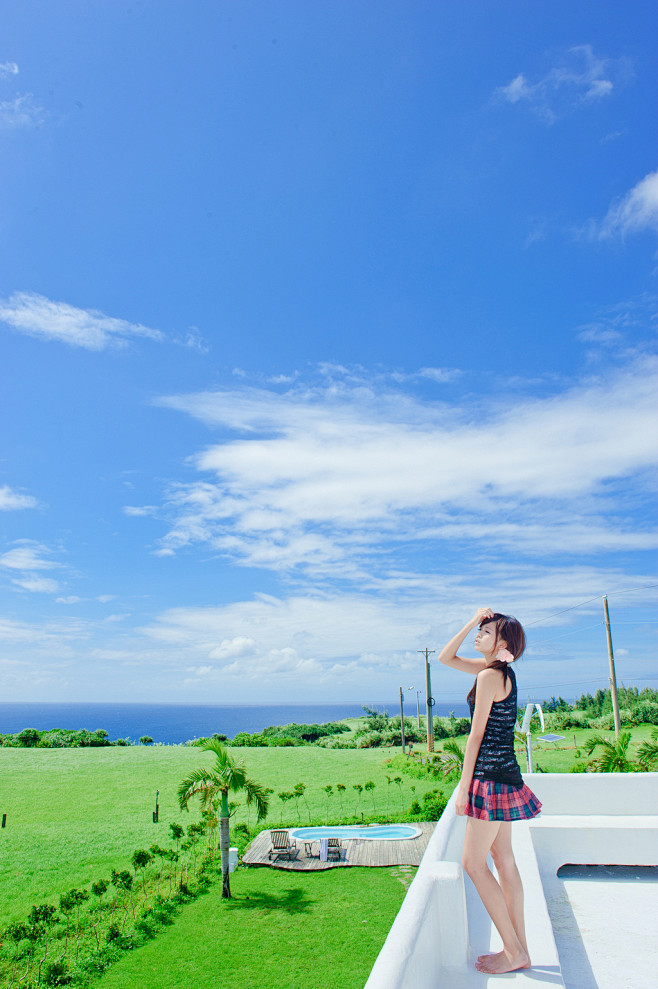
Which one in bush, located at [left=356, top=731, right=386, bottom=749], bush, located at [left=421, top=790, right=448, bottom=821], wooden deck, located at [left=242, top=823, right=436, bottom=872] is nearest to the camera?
wooden deck, located at [left=242, top=823, right=436, bottom=872]

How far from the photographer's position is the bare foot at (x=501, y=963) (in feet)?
10.3

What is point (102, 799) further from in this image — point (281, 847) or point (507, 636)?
point (507, 636)

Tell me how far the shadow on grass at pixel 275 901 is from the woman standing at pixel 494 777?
32.0 feet

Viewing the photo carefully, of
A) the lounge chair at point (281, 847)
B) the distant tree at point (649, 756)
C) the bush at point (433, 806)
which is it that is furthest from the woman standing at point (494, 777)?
the bush at point (433, 806)

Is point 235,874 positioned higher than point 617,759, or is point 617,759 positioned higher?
point 617,759

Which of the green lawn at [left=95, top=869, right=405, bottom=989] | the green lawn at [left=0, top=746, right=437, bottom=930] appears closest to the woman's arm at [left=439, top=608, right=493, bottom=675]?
the green lawn at [left=95, top=869, right=405, bottom=989]

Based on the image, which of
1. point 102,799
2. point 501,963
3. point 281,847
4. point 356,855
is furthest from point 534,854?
point 102,799

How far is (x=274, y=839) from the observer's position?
14.5 meters

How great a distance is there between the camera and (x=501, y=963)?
126 inches

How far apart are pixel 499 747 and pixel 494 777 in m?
0.14

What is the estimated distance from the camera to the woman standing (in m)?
2.97

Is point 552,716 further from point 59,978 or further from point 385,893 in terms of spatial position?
point 59,978

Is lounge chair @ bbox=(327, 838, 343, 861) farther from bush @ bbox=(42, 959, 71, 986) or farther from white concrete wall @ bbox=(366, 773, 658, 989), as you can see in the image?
white concrete wall @ bbox=(366, 773, 658, 989)

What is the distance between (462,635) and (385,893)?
430 inches
